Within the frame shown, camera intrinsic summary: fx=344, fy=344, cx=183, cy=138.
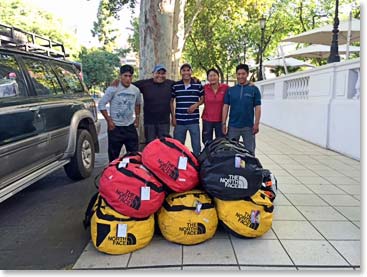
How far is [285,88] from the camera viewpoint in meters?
11.5

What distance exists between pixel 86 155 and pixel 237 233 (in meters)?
3.25

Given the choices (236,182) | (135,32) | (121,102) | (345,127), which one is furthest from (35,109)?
(135,32)

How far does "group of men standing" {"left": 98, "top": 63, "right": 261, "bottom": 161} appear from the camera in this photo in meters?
4.80

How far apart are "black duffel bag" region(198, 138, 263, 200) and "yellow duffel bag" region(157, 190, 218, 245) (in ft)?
0.51

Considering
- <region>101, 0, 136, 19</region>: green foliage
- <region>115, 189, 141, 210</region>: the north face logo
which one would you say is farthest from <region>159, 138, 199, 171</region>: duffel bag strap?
<region>101, 0, 136, 19</region>: green foliage

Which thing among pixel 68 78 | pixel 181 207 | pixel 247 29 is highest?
pixel 247 29

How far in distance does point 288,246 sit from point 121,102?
2.86 m

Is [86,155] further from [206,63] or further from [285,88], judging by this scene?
[206,63]

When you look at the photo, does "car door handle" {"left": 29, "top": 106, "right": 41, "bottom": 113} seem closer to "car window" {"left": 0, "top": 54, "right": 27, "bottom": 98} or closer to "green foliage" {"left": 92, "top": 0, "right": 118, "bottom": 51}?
"car window" {"left": 0, "top": 54, "right": 27, "bottom": 98}

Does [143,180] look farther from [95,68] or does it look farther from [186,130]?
[95,68]

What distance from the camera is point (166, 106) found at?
4.96 metres

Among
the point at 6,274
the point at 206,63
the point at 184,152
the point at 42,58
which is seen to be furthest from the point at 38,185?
the point at 206,63

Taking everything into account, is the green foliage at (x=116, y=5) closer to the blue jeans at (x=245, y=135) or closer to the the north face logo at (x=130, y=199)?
the blue jeans at (x=245, y=135)

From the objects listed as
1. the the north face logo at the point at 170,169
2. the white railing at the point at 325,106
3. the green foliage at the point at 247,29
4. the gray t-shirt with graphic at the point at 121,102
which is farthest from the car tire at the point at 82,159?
the green foliage at the point at 247,29
